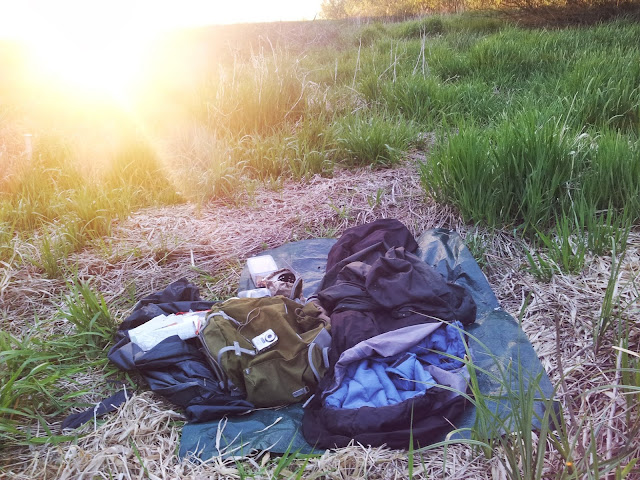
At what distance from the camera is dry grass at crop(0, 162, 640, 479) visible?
5.20 feet

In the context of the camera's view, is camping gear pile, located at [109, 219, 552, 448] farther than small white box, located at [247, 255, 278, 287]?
No

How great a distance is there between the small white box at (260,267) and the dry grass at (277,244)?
0.17 meters

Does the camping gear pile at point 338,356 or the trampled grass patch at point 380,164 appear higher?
the trampled grass patch at point 380,164

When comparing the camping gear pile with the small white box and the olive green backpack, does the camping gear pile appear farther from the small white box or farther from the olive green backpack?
the small white box

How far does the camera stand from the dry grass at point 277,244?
159 cm

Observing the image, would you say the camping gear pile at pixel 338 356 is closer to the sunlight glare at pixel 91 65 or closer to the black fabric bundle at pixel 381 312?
the black fabric bundle at pixel 381 312

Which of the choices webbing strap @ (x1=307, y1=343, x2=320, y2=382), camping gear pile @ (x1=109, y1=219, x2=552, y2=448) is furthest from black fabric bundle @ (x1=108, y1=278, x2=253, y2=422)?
webbing strap @ (x1=307, y1=343, x2=320, y2=382)

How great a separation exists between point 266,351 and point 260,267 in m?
0.78

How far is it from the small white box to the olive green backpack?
46cm

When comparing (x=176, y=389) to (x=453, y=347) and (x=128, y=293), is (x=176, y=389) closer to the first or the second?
(x=128, y=293)

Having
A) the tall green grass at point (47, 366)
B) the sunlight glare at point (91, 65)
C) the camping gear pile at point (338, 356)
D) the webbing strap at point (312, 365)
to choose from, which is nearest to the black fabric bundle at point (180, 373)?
the camping gear pile at point (338, 356)

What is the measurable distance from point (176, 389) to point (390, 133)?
A: 273 centimetres

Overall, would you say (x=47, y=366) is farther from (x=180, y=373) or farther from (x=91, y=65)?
(x=91, y=65)

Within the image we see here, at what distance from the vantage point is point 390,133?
3885mm
